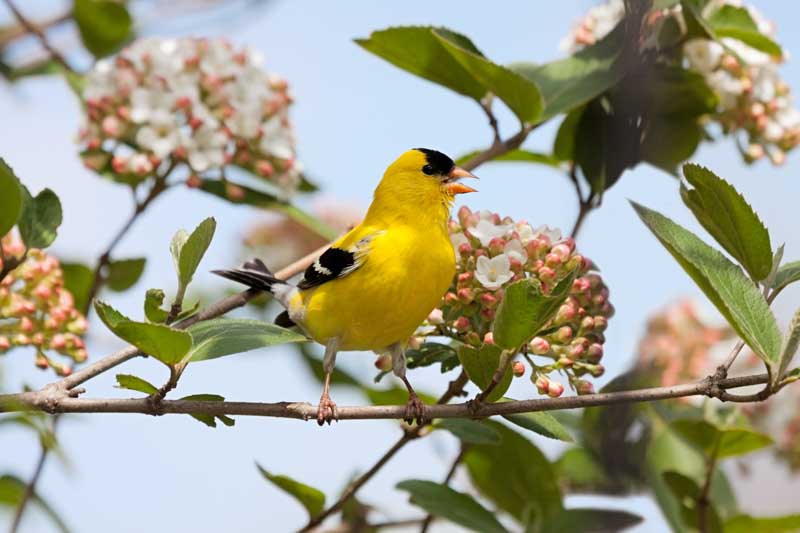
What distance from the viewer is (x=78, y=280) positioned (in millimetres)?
3359

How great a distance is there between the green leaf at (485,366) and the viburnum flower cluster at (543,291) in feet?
0.66

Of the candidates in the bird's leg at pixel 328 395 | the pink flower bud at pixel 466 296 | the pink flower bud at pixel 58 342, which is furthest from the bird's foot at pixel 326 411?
the pink flower bud at pixel 58 342

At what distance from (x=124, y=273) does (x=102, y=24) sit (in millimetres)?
1146

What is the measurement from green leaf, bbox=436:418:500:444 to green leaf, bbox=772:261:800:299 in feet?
2.37

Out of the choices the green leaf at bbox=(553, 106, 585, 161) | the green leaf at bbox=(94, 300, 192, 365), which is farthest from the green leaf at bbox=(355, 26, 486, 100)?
the green leaf at bbox=(94, 300, 192, 365)

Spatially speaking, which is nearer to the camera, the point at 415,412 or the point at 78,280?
the point at 415,412

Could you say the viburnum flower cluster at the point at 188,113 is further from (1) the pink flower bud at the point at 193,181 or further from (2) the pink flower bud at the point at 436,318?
(2) the pink flower bud at the point at 436,318

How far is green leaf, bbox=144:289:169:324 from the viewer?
6.16 feet

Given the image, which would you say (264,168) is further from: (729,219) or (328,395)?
(729,219)

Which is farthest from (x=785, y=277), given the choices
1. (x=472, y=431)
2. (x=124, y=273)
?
(x=124, y=273)

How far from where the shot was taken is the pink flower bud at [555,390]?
2096mm

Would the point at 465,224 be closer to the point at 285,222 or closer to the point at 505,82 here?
the point at 505,82

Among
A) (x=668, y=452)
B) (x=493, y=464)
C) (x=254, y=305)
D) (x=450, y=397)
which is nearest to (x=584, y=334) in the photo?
(x=450, y=397)

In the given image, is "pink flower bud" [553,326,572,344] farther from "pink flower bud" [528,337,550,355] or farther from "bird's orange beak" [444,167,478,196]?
"bird's orange beak" [444,167,478,196]
